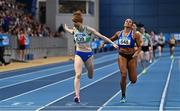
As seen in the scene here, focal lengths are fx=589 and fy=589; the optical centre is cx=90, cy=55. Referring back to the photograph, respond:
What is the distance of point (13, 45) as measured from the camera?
3434cm

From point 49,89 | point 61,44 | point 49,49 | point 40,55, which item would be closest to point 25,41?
point 40,55

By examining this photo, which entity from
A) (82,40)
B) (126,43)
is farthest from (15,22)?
(82,40)

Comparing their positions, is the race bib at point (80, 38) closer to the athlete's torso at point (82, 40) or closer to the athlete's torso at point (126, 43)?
the athlete's torso at point (82, 40)

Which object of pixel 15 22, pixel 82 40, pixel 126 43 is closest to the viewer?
pixel 82 40

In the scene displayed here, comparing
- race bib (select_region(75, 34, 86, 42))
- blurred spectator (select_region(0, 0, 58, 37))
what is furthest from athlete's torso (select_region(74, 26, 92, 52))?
blurred spectator (select_region(0, 0, 58, 37))

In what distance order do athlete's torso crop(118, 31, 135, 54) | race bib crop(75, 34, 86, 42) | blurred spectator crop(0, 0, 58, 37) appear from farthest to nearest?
blurred spectator crop(0, 0, 58, 37) → athlete's torso crop(118, 31, 135, 54) → race bib crop(75, 34, 86, 42)

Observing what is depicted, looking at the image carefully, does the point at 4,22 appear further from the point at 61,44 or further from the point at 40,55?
the point at 61,44

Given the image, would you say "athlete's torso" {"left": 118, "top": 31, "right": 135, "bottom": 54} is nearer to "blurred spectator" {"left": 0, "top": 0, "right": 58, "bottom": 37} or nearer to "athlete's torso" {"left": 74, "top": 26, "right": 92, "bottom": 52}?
"athlete's torso" {"left": 74, "top": 26, "right": 92, "bottom": 52}

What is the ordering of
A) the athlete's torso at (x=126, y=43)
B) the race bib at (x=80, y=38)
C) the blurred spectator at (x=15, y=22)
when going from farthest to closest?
the blurred spectator at (x=15, y=22), the athlete's torso at (x=126, y=43), the race bib at (x=80, y=38)

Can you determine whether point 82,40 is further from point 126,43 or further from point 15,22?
point 15,22

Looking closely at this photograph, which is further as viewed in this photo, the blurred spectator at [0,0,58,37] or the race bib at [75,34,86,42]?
the blurred spectator at [0,0,58,37]

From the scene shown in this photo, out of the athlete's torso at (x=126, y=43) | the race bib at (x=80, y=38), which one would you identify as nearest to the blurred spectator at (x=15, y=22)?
the athlete's torso at (x=126, y=43)

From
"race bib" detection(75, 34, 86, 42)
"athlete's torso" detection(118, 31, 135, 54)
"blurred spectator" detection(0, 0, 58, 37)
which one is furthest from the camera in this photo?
"blurred spectator" detection(0, 0, 58, 37)

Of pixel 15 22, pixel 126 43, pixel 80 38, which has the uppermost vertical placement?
pixel 80 38
